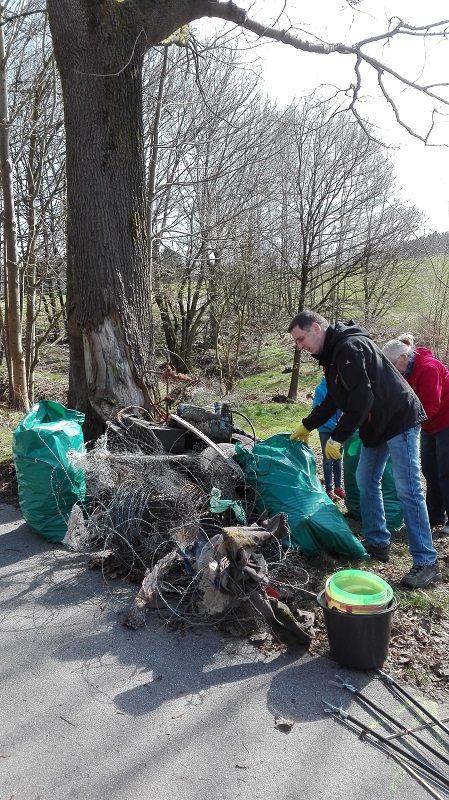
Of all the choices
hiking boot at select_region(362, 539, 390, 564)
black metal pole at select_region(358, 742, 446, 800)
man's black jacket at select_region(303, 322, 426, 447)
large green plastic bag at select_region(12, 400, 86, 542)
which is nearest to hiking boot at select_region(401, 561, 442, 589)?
hiking boot at select_region(362, 539, 390, 564)

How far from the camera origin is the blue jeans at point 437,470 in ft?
16.1

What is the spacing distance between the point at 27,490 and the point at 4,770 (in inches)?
93.1

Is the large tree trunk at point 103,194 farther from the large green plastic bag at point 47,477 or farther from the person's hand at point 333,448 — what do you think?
the person's hand at point 333,448

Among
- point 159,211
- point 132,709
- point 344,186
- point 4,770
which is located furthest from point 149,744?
point 344,186

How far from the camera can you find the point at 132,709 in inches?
110

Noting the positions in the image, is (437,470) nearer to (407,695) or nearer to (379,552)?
(379,552)

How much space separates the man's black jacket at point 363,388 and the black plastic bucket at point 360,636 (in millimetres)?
1242

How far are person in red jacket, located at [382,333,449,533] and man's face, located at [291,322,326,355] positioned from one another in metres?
0.80

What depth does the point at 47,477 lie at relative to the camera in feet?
14.7

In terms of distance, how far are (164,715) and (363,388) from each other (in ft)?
7.09

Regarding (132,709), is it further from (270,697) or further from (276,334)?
(276,334)

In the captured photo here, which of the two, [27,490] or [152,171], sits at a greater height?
[152,171]

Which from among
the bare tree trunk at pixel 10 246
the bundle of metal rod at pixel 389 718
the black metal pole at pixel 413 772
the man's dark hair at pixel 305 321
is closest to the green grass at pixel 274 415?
the bare tree trunk at pixel 10 246

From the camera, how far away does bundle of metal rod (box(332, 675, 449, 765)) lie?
2550mm
